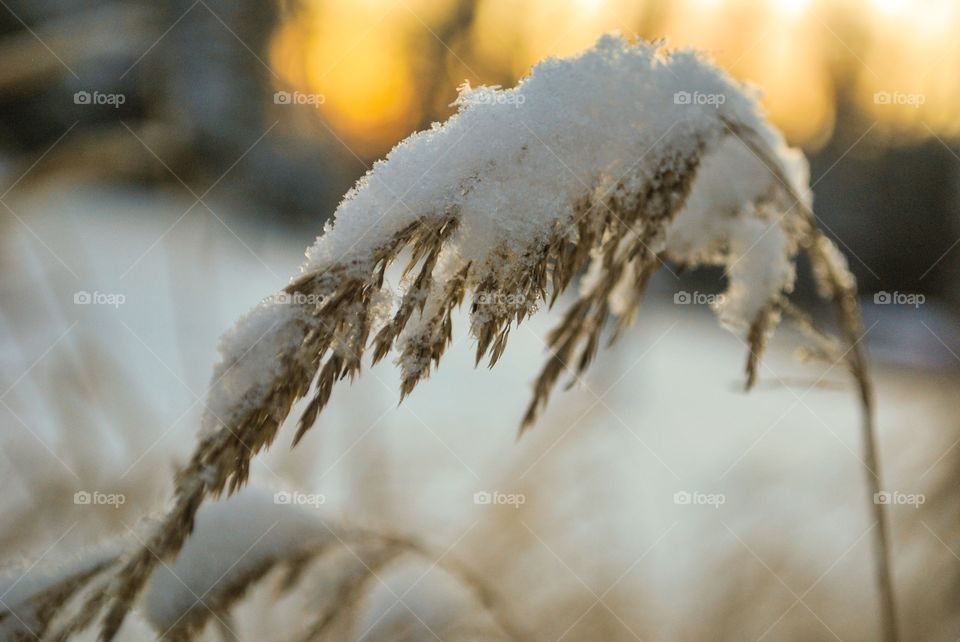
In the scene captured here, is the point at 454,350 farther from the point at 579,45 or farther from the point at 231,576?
the point at 231,576

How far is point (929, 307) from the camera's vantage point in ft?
16.7

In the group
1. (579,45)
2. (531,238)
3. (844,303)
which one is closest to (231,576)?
(531,238)

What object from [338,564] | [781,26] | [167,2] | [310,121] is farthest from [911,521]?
[167,2]

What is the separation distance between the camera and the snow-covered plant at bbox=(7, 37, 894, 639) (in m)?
0.66

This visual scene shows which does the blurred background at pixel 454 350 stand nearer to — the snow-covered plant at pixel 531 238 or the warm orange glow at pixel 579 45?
the warm orange glow at pixel 579 45

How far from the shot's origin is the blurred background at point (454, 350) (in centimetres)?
171

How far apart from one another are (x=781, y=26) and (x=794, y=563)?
2796 millimetres

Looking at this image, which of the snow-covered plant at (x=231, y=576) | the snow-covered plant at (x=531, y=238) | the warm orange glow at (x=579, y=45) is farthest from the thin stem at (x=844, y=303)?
the warm orange glow at (x=579, y=45)

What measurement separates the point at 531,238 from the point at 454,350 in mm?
3475

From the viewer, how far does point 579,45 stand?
3402 millimetres

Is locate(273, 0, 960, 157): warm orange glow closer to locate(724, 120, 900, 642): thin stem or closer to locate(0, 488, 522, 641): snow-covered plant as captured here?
locate(724, 120, 900, 642): thin stem

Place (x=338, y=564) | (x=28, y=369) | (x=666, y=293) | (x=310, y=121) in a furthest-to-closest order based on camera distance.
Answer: (x=666, y=293) → (x=310, y=121) → (x=28, y=369) → (x=338, y=564)

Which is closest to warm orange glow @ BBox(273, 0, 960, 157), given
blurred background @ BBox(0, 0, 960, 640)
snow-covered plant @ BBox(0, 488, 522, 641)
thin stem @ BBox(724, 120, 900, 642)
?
blurred background @ BBox(0, 0, 960, 640)

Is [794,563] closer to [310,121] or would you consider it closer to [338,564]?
[338,564]
